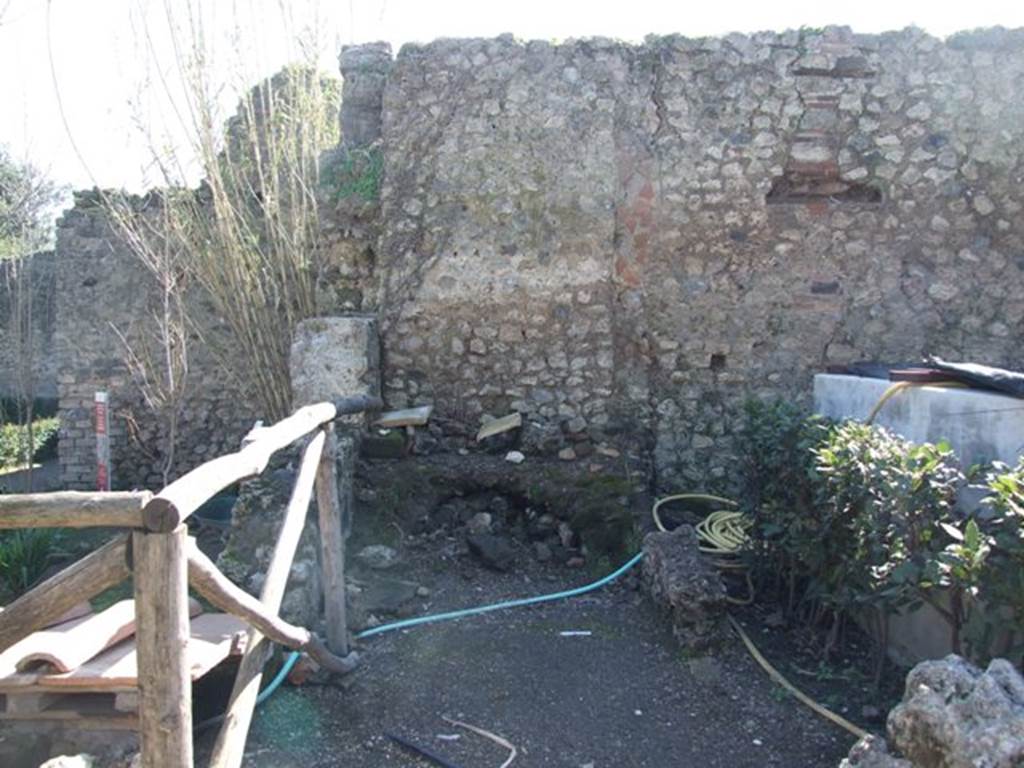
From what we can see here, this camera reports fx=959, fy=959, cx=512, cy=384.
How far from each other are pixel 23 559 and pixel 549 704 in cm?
404

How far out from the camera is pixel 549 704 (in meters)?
3.62

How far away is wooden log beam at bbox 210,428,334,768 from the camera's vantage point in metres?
2.62

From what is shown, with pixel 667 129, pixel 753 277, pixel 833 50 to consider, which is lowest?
pixel 753 277

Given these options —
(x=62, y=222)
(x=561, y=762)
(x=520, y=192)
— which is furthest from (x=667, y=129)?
(x=62, y=222)

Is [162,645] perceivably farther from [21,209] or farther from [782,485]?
[21,209]

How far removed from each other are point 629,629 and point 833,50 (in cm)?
375

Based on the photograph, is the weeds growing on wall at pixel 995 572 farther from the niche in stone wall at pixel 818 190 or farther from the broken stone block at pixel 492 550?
the niche in stone wall at pixel 818 190

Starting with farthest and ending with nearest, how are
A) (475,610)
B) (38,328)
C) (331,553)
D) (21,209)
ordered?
1. (38,328)
2. (21,209)
3. (475,610)
4. (331,553)

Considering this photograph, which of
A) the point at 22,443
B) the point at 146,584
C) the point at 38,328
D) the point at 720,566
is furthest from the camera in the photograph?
the point at 38,328

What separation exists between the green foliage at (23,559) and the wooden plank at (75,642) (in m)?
2.76

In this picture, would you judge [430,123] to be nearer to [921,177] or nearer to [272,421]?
[272,421]

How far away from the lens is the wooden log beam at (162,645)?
2.10 metres

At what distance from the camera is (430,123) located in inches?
232

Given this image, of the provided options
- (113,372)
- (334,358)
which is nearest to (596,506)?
(334,358)
